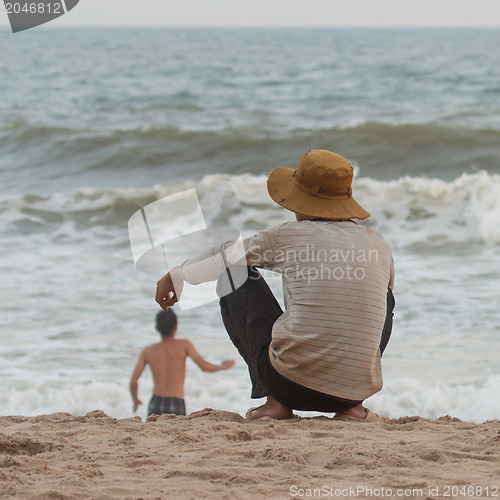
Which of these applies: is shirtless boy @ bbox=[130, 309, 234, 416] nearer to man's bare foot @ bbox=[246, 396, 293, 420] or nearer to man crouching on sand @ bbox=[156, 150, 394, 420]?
man's bare foot @ bbox=[246, 396, 293, 420]

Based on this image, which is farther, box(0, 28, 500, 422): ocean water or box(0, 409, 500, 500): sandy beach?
box(0, 28, 500, 422): ocean water

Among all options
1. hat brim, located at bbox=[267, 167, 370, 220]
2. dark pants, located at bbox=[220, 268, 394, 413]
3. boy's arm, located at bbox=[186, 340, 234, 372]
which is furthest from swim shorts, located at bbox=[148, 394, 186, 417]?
hat brim, located at bbox=[267, 167, 370, 220]

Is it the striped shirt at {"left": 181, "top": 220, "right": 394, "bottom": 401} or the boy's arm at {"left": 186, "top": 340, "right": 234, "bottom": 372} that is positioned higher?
the striped shirt at {"left": 181, "top": 220, "right": 394, "bottom": 401}

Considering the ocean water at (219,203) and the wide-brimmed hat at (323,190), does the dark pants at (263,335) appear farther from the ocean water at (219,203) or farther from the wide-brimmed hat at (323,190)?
the ocean water at (219,203)

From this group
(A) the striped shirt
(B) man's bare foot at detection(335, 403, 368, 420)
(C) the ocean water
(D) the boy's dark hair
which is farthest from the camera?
(C) the ocean water

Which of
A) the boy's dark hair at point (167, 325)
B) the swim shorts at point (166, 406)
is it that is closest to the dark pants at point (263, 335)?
the swim shorts at point (166, 406)

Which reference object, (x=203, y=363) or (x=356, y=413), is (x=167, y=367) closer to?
(x=203, y=363)

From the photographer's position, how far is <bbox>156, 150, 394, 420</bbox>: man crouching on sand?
2.46 meters

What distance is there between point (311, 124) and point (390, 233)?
19.4ft

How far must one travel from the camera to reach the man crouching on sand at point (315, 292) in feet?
8.09

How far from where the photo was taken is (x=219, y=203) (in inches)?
395

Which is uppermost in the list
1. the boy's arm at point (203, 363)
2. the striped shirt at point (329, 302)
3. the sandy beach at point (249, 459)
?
the striped shirt at point (329, 302)

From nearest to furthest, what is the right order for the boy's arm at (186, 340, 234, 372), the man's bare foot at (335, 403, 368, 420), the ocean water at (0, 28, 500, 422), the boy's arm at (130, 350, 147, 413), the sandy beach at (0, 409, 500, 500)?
1. the sandy beach at (0, 409, 500, 500)
2. the man's bare foot at (335, 403, 368, 420)
3. the boy's arm at (186, 340, 234, 372)
4. the boy's arm at (130, 350, 147, 413)
5. the ocean water at (0, 28, 500, 422)

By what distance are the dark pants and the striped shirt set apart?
63 millimetres
